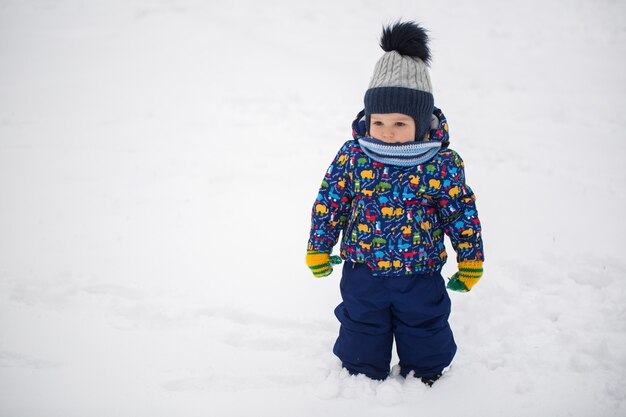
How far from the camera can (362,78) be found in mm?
6195

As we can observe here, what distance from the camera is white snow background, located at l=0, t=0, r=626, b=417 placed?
7.16ft

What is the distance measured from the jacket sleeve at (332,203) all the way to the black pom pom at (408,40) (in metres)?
0.49

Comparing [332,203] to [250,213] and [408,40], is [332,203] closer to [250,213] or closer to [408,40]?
[408,40]

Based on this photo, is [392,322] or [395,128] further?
[392,322]

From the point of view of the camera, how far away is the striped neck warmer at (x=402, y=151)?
177cm

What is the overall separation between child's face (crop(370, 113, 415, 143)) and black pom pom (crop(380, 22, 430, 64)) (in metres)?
0.31

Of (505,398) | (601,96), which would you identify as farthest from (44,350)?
(601,96)

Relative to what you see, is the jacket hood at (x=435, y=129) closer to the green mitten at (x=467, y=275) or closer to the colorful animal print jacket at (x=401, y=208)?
the colorful animal print jacket at (x=401, y=208)

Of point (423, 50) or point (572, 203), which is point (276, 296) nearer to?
point (423, 50)

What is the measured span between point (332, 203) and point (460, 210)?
0.58 metres

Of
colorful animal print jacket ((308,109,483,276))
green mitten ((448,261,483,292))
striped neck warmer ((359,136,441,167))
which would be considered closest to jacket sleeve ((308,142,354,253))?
colorful animal print jacket ((308,109,483,276))

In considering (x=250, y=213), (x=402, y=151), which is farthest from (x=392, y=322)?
(x=250, y=213)

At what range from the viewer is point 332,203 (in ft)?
6.46

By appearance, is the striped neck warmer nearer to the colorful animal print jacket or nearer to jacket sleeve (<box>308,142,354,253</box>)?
the colorful animal print jacket
